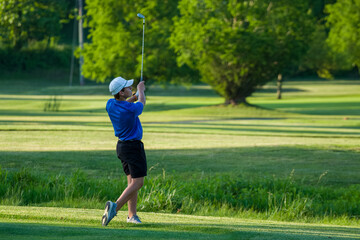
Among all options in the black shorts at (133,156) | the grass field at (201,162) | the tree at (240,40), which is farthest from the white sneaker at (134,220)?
the tree at (240,40)

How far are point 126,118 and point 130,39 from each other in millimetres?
43241

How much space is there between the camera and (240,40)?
151ft

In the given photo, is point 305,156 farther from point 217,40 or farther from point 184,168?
point 217,40

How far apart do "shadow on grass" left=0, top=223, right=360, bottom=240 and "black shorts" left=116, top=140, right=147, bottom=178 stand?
0.77 m

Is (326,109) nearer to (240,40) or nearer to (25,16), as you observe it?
(240,40)

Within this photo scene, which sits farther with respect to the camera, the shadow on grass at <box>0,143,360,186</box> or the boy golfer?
the shadow on grass at <box>0,143,360,186</box>

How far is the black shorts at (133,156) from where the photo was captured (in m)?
8.79

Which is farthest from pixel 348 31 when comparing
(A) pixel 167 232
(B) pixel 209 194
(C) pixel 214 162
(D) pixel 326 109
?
(A) pixel 167 232

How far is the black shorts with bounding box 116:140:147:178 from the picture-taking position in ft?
28.8

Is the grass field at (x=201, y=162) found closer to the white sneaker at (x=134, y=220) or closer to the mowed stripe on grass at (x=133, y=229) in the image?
the mowed stripe on grass at (x=133, y=229)

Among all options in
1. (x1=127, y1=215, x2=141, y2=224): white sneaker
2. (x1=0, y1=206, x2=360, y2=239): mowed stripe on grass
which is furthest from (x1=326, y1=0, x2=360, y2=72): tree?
(x1=127, y1=215, x2=141, y2=224): white sneaker

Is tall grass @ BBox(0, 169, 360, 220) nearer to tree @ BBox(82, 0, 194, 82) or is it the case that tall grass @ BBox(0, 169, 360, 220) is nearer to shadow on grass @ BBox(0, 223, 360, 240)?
shadow on grass @ BBox(0, 223, 360, 240)

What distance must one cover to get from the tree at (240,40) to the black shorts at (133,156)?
37.1m

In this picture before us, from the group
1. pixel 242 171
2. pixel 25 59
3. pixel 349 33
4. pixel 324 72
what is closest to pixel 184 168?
pixel 242 171
